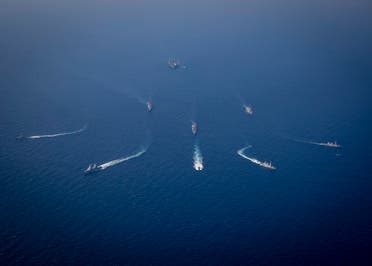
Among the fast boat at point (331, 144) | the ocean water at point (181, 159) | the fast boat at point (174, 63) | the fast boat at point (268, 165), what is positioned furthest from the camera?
the fast boat at point (174, 63)

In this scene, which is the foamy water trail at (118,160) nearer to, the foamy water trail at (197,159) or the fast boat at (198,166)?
the foamy water trail at (197,159)

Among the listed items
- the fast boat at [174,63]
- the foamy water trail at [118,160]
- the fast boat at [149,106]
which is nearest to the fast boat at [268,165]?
the foamy water trail at [118,160]

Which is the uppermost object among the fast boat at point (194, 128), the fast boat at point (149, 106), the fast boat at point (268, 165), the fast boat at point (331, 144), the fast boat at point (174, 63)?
the fast boat at point (174, 63)

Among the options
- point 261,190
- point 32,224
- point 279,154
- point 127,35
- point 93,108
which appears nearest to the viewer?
point 32,224

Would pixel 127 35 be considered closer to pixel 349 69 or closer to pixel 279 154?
pixel 349 69

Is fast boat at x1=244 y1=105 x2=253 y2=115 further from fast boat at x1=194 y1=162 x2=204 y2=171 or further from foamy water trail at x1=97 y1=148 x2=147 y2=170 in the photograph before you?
foamy water trail at x1=97 y1=148 x2=147 y2=170

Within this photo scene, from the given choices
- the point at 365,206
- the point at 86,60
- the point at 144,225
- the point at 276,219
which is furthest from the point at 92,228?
the point at 86,60
